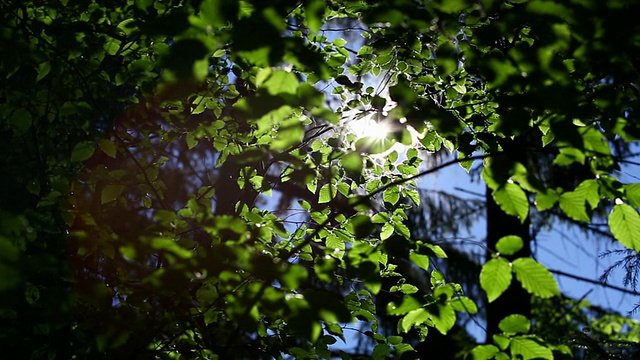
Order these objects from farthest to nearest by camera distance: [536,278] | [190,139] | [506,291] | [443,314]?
[506,291] < [190,139] < [443,314] < [536,278]

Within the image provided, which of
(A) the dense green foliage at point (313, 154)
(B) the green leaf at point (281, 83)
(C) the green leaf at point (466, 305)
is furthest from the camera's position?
(C) the green leaf at point (466, 305)

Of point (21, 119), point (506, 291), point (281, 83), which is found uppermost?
point (506, 291)

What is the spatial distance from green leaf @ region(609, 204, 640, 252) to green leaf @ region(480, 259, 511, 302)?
34 cm

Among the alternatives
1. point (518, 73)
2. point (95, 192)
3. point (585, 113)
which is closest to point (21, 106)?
point (95, 192)

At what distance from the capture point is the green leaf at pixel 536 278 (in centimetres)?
138

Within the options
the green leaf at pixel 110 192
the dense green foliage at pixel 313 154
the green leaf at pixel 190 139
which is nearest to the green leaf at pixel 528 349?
the dense green foliage at pixel 313 154

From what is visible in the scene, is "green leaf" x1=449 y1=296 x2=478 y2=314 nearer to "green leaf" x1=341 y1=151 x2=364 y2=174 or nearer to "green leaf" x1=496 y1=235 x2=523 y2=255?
"green leaf" x1=496 y1=235 x2=523 y2=255

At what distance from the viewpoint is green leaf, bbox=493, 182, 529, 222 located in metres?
1.43

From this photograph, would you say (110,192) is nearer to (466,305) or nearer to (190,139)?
(190,139)

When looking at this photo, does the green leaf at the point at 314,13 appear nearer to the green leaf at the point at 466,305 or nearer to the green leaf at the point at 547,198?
the green leaf at the point at 547,198

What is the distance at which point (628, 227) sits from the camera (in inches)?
58.7

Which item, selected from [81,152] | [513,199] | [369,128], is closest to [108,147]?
[81,152]

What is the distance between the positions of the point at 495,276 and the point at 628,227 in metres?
0.40

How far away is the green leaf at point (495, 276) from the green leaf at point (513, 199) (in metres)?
0.13
